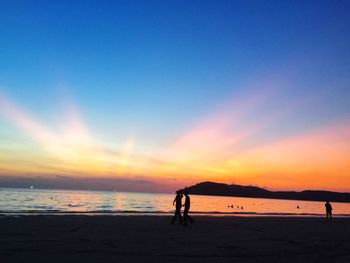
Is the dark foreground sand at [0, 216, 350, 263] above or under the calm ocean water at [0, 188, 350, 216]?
under

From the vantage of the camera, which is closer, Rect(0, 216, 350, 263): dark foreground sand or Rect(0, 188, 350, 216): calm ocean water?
Rect(0, 216, 350, 263): dark foreground sand

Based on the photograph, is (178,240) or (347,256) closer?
(347,256)

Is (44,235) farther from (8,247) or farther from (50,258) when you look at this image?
(50,258)

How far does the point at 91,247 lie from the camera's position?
14398 mm

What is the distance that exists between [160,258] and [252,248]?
4.78 meters

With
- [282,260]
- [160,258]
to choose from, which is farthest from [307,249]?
[160,258]

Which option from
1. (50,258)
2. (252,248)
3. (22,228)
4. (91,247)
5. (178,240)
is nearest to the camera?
(50,258)

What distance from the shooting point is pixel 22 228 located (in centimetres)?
2025

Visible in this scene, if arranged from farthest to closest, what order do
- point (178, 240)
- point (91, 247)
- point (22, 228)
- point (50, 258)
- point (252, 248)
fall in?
point (22, 228)
point (178, 240)
point (252, 248)
point (91, 247)
point (50, 258)

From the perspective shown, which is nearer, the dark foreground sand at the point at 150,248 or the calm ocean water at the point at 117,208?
the dark foreground sand at the point at 150,248

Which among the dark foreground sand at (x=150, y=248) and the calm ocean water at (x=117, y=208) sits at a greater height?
the calm ocean water at (x=117, y=208)

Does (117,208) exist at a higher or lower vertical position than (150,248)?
higher

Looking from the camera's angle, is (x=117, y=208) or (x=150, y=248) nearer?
(x=150, y=248)

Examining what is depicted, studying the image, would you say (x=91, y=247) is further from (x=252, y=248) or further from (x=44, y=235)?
(x=252, y=248)
